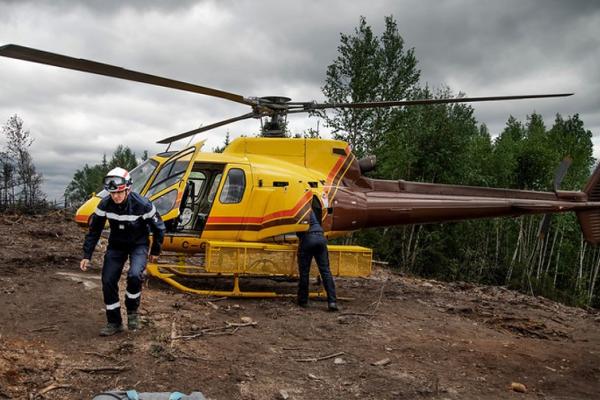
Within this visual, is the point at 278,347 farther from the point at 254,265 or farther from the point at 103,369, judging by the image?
the point at 254,265

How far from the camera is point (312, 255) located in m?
8.38

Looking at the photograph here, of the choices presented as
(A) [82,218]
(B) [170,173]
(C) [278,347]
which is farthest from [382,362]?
(A) [82,218]

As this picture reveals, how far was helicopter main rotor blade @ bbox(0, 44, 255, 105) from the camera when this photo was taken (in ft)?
17.5

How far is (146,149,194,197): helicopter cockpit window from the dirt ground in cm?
169

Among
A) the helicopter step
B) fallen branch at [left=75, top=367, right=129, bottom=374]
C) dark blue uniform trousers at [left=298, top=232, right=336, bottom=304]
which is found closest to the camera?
fallen branch at [left=75, top=367, right=129, bottom=374]

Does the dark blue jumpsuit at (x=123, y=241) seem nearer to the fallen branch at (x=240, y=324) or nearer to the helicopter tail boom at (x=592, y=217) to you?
the fallen branch at (x=240, y=324)

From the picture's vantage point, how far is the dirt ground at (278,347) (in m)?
4.73

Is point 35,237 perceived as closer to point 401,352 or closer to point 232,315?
point 232,315

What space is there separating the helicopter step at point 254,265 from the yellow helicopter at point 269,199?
2 centimetres

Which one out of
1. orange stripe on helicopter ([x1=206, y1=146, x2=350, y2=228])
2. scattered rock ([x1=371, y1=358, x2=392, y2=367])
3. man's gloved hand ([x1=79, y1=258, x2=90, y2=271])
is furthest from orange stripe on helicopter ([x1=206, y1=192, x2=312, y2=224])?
scattered rock ([x1=371, y1=358, x2=392, y2=367])

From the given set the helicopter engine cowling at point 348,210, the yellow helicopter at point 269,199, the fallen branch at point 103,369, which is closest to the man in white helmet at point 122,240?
the fallen branch at point 103,369

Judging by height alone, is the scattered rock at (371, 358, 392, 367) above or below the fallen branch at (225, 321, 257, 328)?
below

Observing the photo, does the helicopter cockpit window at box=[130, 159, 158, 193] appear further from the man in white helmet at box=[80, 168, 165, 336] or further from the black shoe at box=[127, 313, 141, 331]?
the black shoe at box=[127, 313, 141, 331]

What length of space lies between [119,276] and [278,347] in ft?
6.82
